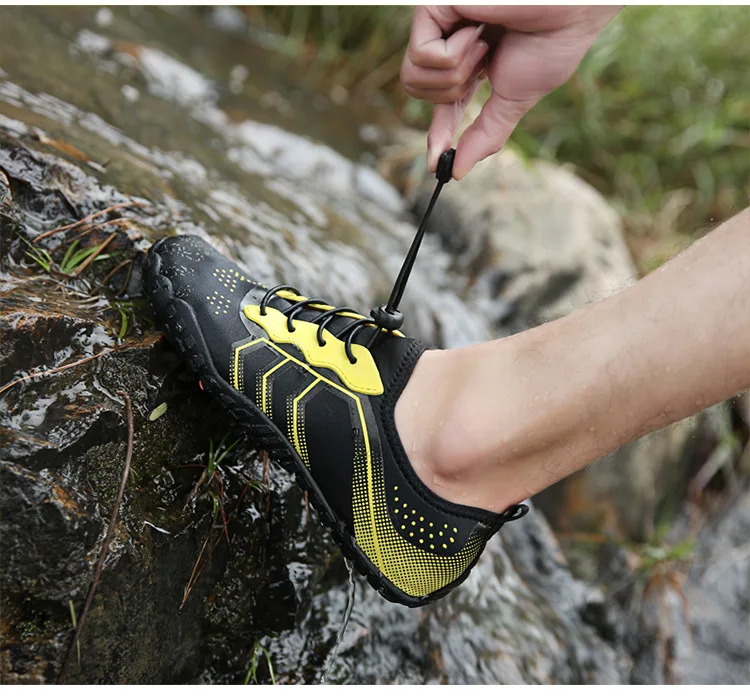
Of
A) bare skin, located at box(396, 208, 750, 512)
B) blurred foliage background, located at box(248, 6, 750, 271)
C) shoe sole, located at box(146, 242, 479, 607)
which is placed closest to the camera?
bare skin, located at box(396, 208, 750, 512)

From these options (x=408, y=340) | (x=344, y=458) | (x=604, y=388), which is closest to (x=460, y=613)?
(x=344, y=458)

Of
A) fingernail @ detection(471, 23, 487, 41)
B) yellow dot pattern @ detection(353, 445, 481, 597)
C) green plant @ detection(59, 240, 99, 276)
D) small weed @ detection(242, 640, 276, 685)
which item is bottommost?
small weed @ detection(242, 640, 276, 685)

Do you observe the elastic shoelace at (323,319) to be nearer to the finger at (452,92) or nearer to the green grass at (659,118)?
the finger at (452,92)

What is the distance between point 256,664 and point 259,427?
1.95ft

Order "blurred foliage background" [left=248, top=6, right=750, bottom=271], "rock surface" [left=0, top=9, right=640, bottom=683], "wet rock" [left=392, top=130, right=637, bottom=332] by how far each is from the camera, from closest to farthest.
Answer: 1. "rock surface" [left=0, top=9, right=640, bottom=683]
2. "wet rock" [left=392, top=130, right=637, bottom=332]
3. "blurred foliage background" [left=248, top=6, right=750, bottom=271]

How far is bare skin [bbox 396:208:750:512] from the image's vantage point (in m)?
1.10

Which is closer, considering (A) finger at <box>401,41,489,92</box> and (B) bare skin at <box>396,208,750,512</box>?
(B) bare skin at <box>396,208,750,512</box>

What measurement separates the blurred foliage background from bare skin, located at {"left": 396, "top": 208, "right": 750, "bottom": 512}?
122 inches

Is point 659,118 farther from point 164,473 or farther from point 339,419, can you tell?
point 164,473

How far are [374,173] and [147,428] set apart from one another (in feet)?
8.41

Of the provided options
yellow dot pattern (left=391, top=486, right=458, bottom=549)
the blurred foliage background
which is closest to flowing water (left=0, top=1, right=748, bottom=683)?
yellow dot pattern (left=391, top=486, right=458, bottom=549)

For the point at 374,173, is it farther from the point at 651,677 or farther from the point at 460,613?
the point at 651,677

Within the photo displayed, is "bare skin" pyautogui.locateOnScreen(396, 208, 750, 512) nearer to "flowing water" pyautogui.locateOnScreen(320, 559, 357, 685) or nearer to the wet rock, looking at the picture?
"flowing water" pyautogui.locateOnScreen(320, 559, 357, 685)
